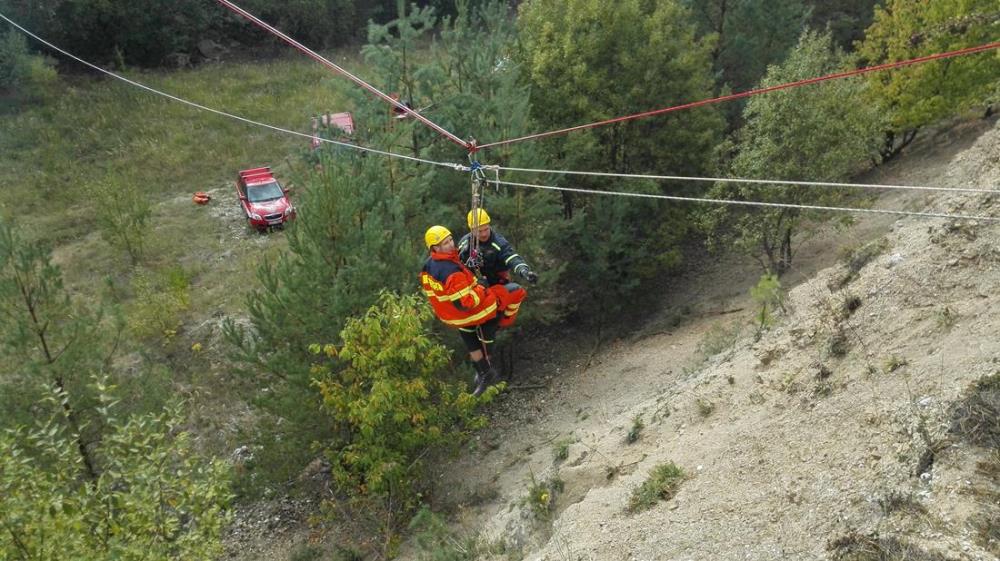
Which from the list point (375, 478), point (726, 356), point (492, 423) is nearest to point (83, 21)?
point (492, 423)

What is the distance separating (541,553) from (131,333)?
1462 centimetres

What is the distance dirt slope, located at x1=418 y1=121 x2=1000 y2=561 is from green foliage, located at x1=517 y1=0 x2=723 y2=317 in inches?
264

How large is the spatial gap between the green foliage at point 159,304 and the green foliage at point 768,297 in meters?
14.6

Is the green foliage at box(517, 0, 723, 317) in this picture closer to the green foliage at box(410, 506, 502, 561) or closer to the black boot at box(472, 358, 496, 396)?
the black boot at box(472, 358, 496, 396)

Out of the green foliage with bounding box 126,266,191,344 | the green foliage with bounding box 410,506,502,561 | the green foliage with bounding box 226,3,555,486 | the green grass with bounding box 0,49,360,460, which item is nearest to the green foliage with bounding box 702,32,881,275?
the green foliage with bounding box 226,3,555,486

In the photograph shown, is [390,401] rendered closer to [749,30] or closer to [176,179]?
[749,30]

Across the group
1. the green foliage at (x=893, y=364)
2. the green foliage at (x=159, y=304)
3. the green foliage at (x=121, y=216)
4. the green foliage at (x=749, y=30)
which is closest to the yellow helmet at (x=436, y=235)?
the green foliage at (x=893, y=364)

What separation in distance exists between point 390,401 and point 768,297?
5351 millimetres

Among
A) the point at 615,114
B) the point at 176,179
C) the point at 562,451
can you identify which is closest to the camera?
the point at 562,451

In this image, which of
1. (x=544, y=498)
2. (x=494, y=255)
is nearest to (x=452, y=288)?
(x=494, y=255)

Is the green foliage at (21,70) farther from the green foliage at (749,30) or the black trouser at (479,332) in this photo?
the black trouser at (479,332)

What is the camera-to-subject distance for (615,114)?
1803 centimetres

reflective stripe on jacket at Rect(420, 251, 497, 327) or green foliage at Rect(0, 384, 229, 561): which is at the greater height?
reflective stripe on jacket at Rect(420, 251, 497, 327)

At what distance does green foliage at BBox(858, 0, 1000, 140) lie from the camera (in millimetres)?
17203
